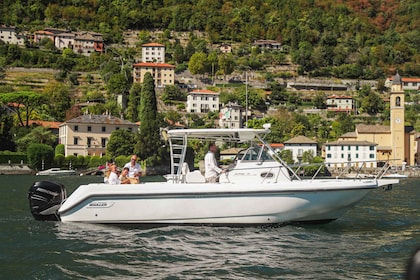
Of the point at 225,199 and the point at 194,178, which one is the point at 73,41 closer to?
the point at 194,178

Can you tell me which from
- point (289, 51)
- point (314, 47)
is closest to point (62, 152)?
point (289, 51)

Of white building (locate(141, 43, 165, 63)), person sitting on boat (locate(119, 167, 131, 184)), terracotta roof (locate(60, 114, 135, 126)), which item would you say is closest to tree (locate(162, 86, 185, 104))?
white building (locate(141, 43, 165, 63))

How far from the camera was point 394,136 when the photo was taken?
303 feet

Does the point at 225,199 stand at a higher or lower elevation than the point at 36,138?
higher

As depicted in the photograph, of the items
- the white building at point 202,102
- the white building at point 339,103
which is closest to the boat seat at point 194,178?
the white building at point 202,102

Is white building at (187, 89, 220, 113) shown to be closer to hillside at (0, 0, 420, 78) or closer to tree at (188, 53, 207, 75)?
tree at (188, 53, 207, 75)

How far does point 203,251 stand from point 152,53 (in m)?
131

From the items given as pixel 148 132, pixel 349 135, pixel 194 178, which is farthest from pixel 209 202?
pixel 349 135

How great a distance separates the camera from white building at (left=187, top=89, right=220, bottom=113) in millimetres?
107375

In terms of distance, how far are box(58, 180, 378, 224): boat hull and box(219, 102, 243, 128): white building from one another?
277 feet

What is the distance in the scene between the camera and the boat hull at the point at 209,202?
→ 12.5 metres

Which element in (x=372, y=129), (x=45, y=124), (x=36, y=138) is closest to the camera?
(x=36, y=138)

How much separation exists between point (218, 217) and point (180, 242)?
1.51 m

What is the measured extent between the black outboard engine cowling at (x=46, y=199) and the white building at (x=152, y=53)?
12567 cm
